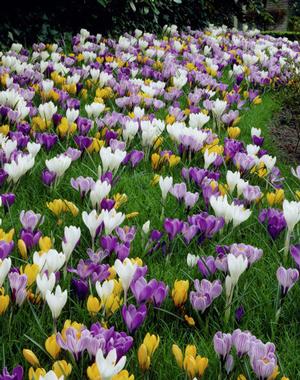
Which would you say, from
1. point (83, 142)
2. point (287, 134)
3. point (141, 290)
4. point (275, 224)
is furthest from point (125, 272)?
point (287, 134)

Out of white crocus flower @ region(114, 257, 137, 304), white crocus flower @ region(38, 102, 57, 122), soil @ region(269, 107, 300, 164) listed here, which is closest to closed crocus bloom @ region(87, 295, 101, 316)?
Result: white crocus flower @ region(114, 257, 137, 304)

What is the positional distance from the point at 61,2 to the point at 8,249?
7.17 metres

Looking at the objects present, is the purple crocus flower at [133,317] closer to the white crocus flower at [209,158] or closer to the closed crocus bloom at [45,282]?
the closed crocus bloom at [45,282]

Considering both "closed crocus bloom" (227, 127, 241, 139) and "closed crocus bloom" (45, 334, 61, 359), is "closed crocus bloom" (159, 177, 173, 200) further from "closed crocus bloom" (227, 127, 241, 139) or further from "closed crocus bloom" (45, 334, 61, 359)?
"closed crocus bloom" (227, 127, 241, 139)

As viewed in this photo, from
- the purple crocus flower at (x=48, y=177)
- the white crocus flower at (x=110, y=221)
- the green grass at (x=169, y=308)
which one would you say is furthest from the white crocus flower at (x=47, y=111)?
the white crocus flower at (x=110, y=221)

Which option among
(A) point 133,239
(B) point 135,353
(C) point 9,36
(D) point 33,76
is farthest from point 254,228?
(C) point 9,36

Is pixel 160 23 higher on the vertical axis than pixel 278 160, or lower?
lower

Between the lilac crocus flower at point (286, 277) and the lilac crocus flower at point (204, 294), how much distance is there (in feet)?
0.73

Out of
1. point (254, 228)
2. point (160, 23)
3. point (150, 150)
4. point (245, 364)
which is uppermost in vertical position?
point (245, 364)

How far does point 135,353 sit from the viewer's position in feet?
6.07

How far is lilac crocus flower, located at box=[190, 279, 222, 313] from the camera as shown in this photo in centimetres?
201

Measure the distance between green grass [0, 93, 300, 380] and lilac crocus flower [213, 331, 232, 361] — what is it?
3.6 inches

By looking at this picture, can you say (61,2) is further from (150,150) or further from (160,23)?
(150,150)

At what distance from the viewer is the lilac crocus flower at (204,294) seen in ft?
6.58
